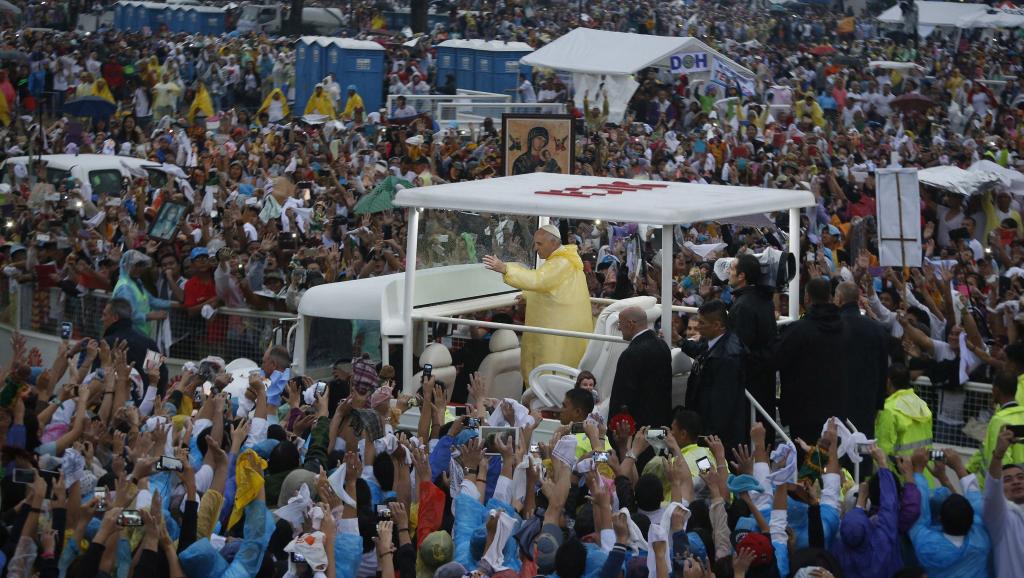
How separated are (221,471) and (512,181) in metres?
4.27

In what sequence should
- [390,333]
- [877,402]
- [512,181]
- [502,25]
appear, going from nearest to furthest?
[877,402]
[390,333]
[512,181]
[502,25]

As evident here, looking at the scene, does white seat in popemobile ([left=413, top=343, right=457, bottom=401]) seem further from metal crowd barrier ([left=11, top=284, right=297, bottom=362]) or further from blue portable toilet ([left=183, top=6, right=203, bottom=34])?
blue portable toilet ([left=183, top=6, right=203, bottom=34])

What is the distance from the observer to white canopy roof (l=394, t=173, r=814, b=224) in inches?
369

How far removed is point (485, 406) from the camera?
365 inches

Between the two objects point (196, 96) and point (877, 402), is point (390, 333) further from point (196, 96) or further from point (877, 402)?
point (196, 96)

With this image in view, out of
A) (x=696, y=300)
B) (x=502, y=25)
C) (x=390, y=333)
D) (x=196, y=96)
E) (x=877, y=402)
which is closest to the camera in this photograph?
(x=877, y=402)

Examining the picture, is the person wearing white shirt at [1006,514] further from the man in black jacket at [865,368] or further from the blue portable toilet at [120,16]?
the blue portable toilet at [120,16]

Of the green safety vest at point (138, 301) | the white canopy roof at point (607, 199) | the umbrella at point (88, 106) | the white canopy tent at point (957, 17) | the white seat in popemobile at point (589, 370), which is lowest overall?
the green safety vest at point (138, 301)

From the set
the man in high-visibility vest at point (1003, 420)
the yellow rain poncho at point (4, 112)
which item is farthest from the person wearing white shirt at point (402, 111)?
the man in high-visibility vest at point (1003, 420)

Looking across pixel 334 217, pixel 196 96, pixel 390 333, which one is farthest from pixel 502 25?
pixel 390 333

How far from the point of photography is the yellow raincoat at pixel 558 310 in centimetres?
1020

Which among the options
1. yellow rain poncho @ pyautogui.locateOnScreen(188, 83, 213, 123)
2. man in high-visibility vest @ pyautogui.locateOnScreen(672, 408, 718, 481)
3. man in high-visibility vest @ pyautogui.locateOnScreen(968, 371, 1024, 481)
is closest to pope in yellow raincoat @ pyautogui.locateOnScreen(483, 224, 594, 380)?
man in high-visibility vest @ pyautogui.locateOnScreen(672, 408, 718, 481)

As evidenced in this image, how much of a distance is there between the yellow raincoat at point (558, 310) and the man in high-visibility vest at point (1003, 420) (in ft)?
9.31

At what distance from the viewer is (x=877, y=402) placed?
9.34 m
